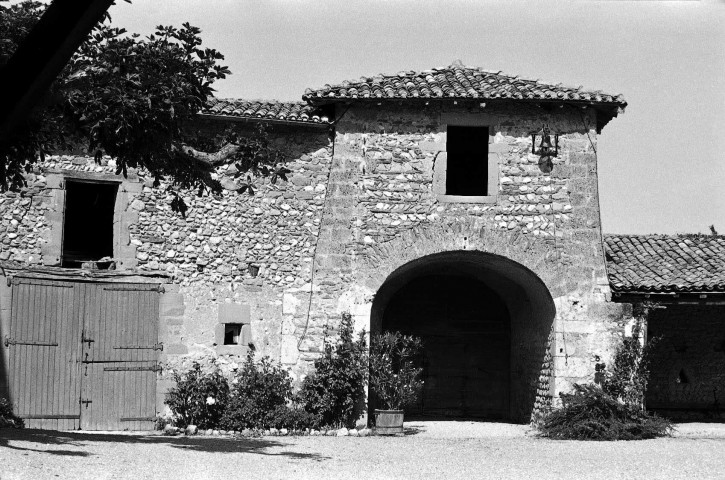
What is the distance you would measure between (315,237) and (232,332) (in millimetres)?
2116

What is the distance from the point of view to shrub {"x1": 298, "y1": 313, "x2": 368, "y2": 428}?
15.5m

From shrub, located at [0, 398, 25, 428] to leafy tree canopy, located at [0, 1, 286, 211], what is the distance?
4.93 m

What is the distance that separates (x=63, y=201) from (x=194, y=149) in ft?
16.6

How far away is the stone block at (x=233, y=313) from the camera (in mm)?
15781

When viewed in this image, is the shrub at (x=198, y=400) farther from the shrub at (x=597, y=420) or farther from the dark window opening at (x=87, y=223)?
the shrub at (x=597, y=420)

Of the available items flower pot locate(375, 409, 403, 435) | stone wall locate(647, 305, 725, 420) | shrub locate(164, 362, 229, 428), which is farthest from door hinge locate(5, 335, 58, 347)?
stone wall locate(647, 305, 725, 420)

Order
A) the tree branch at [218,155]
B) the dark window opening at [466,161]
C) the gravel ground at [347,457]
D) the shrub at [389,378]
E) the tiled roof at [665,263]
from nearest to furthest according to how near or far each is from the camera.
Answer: the gravel ground at [347,457]
the tree branch at [218,155]
the shrub at [389,378]
the tiled roof at [665,263]
the dark window opening at [466,161]

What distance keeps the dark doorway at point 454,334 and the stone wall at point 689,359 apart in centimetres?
325

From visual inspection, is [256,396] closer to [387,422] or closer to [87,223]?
[387,422]

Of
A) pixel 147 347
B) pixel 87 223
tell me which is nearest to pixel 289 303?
pixel 147 347

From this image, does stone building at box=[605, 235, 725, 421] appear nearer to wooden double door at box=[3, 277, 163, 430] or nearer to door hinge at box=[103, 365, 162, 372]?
door hinge at box=[103, 365, 162, 372]

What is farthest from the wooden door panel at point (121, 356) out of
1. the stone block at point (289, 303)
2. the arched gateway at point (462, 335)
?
the arched gateway at point (462, 335)

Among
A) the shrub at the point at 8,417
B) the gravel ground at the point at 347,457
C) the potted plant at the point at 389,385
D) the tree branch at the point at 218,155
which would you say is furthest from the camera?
the potted plant at the point at 389,385

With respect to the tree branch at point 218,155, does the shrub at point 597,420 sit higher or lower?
lower
